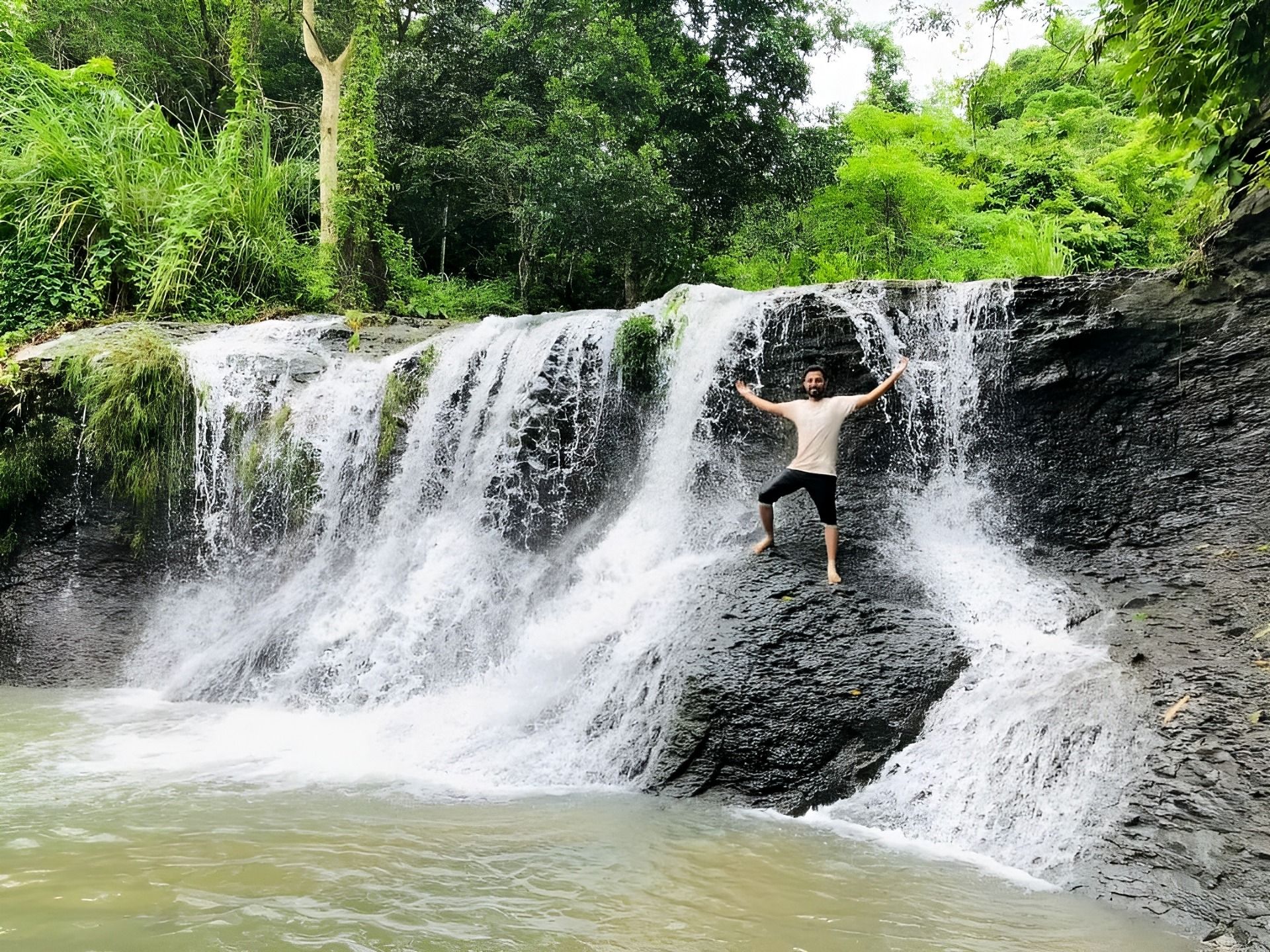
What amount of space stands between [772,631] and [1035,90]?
69.0ft

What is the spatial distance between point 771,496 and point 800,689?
164cm

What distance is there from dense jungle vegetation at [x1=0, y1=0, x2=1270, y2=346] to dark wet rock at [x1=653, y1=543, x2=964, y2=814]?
16.1 feet

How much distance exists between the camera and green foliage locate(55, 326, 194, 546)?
347 inches

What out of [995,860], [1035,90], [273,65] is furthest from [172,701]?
[1035,90]

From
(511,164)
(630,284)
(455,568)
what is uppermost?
(511,164)

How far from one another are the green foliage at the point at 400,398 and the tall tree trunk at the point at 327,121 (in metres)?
6.08

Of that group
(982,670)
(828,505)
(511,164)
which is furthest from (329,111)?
(982,670)

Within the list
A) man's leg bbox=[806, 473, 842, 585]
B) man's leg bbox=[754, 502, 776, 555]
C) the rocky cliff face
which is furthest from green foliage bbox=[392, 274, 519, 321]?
man's leg bbox=[806, 473, 842, 585]

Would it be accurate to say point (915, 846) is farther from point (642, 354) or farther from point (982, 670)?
point (642, 354)

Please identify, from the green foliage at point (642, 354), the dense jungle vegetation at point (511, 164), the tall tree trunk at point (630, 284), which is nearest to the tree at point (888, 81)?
the dense jungle vegetation at point (511, 164)

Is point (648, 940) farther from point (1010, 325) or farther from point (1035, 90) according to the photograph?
point (1035, 90)

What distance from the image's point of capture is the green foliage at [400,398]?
8.97 meters

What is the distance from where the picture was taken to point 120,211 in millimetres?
10938

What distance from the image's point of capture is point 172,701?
716 centimetres
